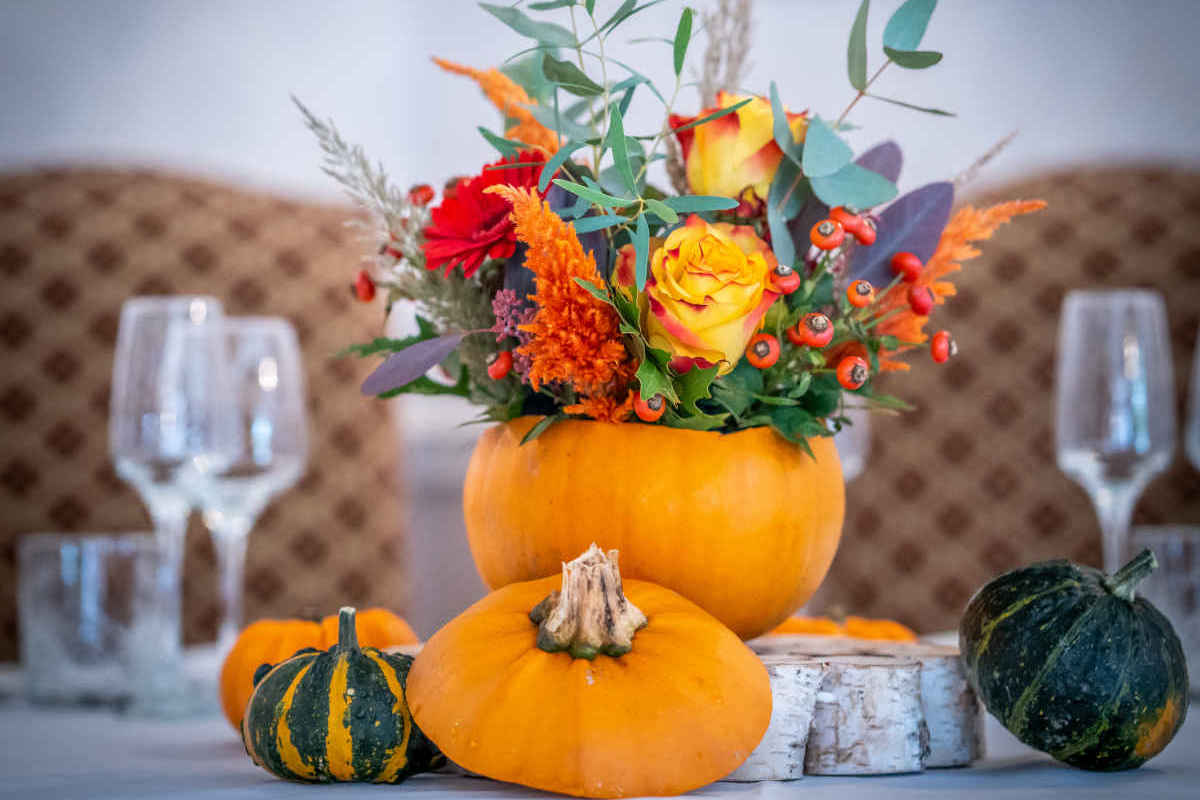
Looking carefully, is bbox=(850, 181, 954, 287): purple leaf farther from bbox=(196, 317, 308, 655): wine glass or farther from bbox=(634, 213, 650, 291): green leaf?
bbox=(196, 317, 308, 655): wine glass

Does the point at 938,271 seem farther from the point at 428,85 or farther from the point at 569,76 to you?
the point at 428,85

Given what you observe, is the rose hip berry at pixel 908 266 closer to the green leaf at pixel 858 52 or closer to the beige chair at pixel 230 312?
the green leaf at pixel 858 52

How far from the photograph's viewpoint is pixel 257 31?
2395mm

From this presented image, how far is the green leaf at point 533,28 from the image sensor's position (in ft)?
2.25

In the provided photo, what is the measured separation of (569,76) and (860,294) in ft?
0.69

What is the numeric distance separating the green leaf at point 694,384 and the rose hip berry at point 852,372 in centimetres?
7

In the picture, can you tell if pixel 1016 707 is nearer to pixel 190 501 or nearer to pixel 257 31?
pixel 190 501

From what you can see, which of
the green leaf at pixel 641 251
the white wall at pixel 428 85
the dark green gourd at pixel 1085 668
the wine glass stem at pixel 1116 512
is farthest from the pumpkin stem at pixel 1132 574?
the white wall at pixel 428 85

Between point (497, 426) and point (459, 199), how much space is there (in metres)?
0.16

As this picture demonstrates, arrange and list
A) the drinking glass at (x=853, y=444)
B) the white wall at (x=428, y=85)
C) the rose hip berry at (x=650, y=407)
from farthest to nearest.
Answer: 1. the white wall at (x=428, y=85)
2. the drinking glass at (x=853, y=444)
3. the rose hip berry at (x=650, y=407)

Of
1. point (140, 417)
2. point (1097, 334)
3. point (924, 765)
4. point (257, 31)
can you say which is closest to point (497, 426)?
point (924, 765)

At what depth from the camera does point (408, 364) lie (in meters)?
0.67

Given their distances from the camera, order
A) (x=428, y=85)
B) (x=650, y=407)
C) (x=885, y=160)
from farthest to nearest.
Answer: (x=428, y=85)
(x=885, y=160)
(x=650, y=407)

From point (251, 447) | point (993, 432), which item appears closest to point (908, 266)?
point (251, 447)
